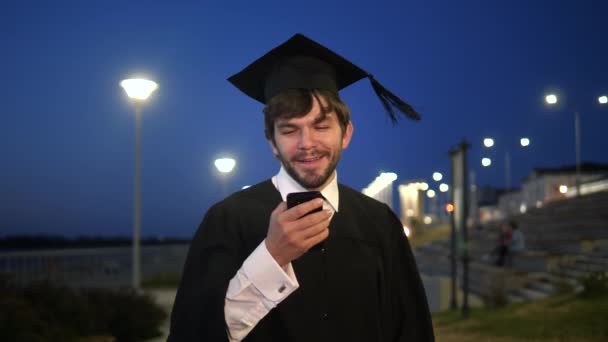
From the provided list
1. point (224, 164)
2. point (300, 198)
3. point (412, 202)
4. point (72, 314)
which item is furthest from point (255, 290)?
point (412, 202)

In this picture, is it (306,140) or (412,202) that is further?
(412,202)

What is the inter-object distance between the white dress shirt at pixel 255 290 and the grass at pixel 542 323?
736 cm

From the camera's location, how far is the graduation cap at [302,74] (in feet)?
8.89

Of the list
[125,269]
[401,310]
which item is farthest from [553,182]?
[401,310]

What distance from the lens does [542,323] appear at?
9898mm

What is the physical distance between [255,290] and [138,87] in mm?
11515

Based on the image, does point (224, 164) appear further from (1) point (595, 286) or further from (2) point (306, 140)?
(2) point (306, 140)

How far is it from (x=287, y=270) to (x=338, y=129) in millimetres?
614

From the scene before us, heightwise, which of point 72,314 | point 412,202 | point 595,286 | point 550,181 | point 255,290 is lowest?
point 72,314

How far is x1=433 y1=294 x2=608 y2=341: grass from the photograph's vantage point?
8945 mm

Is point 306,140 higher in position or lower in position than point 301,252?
higher

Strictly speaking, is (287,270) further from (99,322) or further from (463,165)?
(463,165)

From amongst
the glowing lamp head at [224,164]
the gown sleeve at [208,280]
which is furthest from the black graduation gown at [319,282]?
the glowing lamp head at [224,164]

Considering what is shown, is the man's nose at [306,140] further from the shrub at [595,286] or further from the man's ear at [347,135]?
the shrub at [595,286]
